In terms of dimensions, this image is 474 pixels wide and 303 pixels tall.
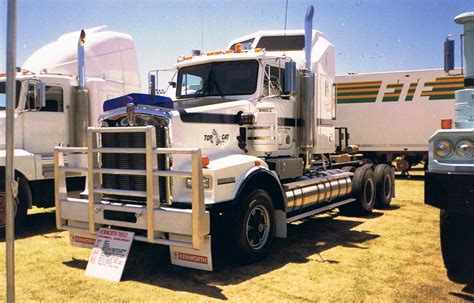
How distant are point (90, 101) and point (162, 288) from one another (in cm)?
507

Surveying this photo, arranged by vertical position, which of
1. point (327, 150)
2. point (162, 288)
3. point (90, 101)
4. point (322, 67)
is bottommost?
point (162, 288)

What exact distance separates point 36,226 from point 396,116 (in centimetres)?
1345

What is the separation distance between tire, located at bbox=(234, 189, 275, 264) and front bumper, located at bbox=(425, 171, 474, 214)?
2.19 m

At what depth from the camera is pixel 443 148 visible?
4.51 m

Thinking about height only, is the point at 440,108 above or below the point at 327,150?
above

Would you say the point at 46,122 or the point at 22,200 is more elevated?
the point at 46,122

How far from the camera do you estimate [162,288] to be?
16.3 feet

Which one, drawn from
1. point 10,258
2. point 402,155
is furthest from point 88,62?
point 402,155

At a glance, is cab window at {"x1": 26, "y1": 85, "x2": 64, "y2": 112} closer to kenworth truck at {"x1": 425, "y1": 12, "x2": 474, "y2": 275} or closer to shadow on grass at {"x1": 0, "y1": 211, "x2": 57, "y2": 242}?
shadow on grass at {"x1": 0, "y1": 211, "x2": 57, "y2": 242}

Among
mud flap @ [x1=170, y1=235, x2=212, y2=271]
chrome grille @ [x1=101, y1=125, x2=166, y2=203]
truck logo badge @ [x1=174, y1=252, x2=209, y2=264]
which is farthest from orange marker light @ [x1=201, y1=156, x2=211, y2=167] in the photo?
truck logo badge @ [x1=174, y1=252, x2=209, y2=264]

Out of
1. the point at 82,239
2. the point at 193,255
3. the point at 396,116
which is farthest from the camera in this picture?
the point at 396,116

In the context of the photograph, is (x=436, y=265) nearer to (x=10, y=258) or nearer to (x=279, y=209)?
(x=279, y=209)

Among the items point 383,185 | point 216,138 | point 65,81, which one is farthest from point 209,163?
point 383,185

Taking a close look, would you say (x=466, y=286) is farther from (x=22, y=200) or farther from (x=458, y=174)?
(x=22, y=200)
